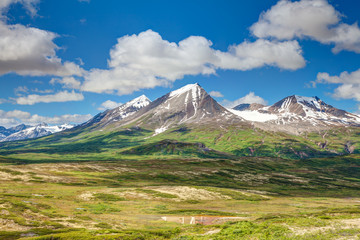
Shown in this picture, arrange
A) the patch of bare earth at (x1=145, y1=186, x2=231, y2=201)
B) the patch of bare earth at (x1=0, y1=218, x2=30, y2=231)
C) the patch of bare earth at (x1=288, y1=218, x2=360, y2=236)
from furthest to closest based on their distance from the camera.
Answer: the patch of bare earth at (x1=145, y1=186, x2=231, y2=201)
the patch of bare earth at (x1=0, y1=218, x2=30, y2=231)
the patch of bare earth at (x1=288, y1=218, x2=360, y2=236)

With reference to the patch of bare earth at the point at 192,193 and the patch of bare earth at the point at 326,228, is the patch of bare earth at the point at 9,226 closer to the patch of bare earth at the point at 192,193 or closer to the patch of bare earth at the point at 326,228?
the patch of bare earth at the point at 326,228

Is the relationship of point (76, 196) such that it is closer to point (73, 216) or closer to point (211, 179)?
point (73, 216)

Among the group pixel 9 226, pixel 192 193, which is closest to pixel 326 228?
pixel 9 226

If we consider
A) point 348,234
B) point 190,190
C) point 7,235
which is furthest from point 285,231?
point 190,190

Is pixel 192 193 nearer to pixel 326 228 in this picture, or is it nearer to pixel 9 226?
pixel 326 228

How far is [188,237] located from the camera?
3391cm

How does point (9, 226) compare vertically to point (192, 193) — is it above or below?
above

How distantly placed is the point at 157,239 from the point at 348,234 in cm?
2503

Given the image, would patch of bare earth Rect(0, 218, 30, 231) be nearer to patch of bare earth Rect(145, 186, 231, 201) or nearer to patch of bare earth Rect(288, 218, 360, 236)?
patch of bare earth Rect(288, 218, 360, 236)

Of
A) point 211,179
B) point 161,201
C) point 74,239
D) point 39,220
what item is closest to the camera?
point 74,239

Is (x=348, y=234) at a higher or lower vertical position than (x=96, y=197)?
higher

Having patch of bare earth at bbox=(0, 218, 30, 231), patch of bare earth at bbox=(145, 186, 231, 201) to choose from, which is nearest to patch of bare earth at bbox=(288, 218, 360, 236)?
patch of bare earth at bbox=(0, 218, 30, 231)

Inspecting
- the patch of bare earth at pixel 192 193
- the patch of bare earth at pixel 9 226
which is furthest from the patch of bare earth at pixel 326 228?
the patch of bare earth at pixel 192 193

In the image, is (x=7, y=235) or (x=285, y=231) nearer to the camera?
(x=7, y=235)
